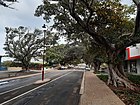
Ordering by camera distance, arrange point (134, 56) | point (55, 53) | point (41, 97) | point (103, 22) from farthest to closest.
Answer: point (55, 53), point (134, 56), point (103, 22), point (41, 97)

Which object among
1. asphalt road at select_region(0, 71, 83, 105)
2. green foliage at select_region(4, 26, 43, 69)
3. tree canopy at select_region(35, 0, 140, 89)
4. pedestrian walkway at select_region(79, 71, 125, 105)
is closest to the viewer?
pedestrian walkway at select_region(79, 71, 125, 105)

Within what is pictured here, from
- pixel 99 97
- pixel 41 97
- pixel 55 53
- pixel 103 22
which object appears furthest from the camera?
pixel 55 53

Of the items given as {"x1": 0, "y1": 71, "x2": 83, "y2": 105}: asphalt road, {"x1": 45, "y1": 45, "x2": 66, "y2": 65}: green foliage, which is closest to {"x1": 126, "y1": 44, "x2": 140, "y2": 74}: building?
{"x1": 0, "y1": 71, "x2": 83, "y2": 105}: asphalt road

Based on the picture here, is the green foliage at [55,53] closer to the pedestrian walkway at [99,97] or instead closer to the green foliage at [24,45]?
the green foliage at [24,45]

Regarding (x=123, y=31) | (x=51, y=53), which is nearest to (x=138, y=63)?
(x=123, y=31)

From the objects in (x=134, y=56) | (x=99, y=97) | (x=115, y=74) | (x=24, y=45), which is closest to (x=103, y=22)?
(x=115, y=74)

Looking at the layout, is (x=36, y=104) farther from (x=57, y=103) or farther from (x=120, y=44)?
(x=120, y=44)

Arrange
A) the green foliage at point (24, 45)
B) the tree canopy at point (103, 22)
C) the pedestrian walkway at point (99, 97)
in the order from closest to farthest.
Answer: the pedestrian walkway at point (99, 97) < the tree canopy at point (103, 22) < the green foliage at point (24, 45)

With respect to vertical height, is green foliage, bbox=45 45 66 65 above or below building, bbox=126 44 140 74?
above

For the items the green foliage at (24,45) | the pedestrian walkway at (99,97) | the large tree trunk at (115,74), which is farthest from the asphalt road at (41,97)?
the green foliage at (24,45)

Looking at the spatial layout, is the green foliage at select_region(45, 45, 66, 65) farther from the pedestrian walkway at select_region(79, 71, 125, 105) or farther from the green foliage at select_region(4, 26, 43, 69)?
the pedestrian walkway at select_region(79, 71, 125, 105)

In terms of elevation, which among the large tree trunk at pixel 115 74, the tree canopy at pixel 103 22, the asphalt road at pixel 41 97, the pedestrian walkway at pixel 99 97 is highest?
the tree canopy at pixel 103 22

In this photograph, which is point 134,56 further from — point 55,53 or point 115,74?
point 55,53

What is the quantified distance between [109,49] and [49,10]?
6356mm
